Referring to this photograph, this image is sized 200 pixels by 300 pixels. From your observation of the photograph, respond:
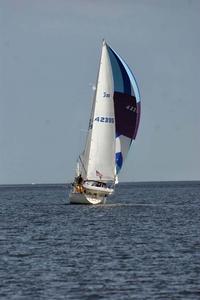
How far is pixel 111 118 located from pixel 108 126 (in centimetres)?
66

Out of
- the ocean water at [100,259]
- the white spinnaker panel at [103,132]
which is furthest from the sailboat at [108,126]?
the ocean water at [100,259]

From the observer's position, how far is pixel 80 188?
86938mm

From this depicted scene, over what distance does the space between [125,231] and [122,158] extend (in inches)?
948

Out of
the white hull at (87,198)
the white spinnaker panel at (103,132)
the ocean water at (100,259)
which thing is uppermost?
the white spinnaker panel at (103,132)

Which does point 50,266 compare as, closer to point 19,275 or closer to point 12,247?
point 19,275

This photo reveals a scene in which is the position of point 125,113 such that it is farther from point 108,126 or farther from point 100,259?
point 100,259

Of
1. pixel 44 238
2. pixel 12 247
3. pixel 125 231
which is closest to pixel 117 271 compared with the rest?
pixel 12 247

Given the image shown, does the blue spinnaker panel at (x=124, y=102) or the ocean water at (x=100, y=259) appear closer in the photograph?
the ocean water at (x=100, y=259)

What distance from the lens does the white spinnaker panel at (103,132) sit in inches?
3423

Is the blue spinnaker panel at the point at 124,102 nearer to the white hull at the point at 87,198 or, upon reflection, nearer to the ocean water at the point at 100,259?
the white hull at the point at 87,198

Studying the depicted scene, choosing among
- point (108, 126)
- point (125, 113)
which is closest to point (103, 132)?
point (108, 126)

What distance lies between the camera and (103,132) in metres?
87.2

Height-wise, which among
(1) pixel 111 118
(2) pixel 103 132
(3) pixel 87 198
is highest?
(1) pixel 111 118

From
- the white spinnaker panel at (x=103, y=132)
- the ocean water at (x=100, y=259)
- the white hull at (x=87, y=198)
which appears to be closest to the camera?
the ocean water at (x=100, y=259)
